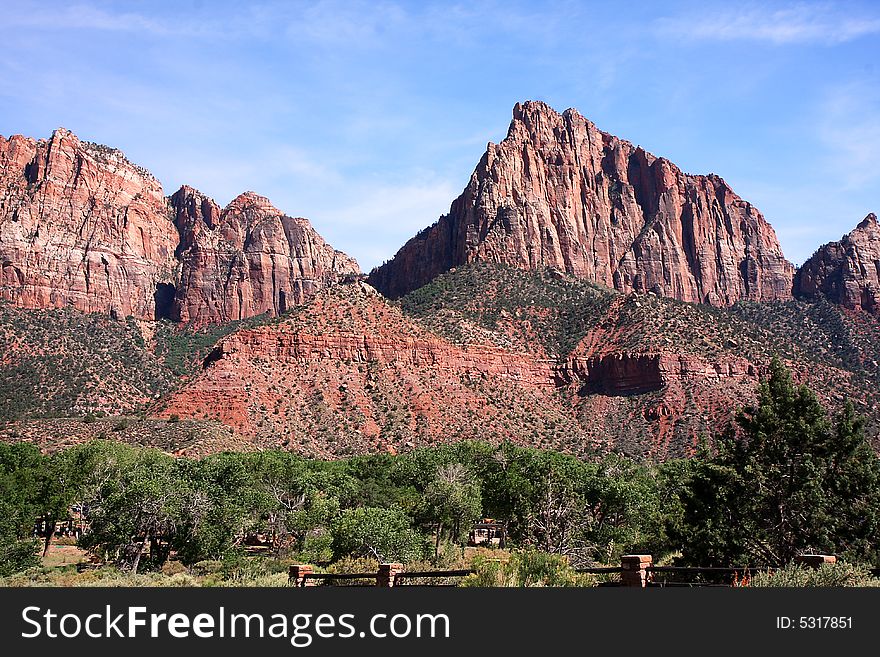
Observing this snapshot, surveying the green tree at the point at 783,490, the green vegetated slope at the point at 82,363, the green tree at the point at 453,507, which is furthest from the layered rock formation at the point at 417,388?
the green tree at the point at 783,490

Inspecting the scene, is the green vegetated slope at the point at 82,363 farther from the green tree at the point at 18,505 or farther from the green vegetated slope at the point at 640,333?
the green vegetated slope at the point at 640,333

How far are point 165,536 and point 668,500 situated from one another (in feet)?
104

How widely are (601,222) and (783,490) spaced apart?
478ft

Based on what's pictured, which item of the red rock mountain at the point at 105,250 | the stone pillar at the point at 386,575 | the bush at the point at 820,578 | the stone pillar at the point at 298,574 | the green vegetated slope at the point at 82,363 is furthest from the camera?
the red rock mountain at the point at 105,250

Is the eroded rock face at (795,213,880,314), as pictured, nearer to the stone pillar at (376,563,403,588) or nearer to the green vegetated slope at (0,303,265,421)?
the green vegetated slope at (0,303,265,421)

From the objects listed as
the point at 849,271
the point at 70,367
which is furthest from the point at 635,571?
the point at 849,271

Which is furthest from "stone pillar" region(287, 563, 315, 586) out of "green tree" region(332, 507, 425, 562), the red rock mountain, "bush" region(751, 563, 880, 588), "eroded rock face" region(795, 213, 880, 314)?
"eroded rock face" region(795, 213, 880, 314)

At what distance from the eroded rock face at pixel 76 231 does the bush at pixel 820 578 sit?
147686 mm

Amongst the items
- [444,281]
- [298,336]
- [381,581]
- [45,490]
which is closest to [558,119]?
[444,281]

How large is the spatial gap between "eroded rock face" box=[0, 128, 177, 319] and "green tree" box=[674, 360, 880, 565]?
13884cm

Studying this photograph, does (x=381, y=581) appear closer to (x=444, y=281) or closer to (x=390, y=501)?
(x=390, y=501)

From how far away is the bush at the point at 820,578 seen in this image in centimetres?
1678

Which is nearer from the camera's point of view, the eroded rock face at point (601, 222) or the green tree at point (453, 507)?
the green tree at point (453, 507)

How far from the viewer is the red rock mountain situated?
15262cm
